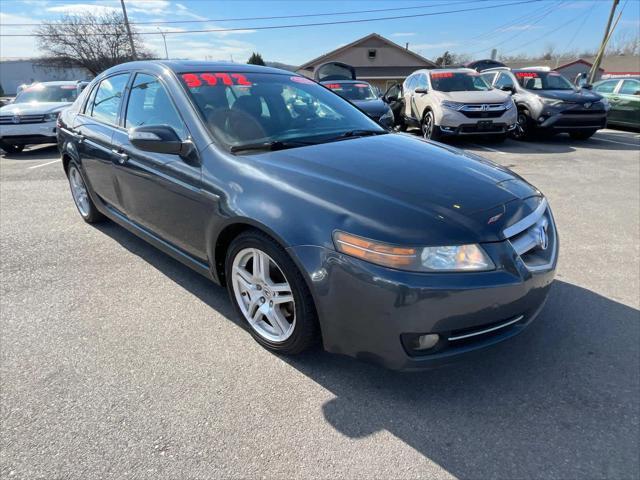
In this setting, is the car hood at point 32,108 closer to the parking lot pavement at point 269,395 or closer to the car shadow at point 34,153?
the car shadow at point 34,153

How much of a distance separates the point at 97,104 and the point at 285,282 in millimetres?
2874

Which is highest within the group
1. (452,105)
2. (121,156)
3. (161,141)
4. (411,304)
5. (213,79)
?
(213,79)

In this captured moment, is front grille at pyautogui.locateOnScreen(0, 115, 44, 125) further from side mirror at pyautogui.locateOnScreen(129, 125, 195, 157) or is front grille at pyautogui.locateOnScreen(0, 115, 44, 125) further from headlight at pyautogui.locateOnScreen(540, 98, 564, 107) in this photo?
headlight at pyautogui.locateOnScreen(540, 98, 564, 107)

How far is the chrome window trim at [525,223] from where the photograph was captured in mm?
2012

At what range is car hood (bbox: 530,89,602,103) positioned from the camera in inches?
369

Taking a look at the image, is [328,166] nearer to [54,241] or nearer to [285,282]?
[285,282]

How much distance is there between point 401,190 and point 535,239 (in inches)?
30.3

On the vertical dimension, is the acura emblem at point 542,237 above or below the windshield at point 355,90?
above

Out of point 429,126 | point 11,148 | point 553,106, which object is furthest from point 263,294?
point 11,148

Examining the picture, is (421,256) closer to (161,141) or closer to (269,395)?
(269,395)

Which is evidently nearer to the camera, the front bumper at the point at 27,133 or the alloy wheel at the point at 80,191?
the alloy wheel at the point at 80,191

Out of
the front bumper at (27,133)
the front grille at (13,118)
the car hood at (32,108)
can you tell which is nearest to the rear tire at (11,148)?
the front bumper at (27,133)

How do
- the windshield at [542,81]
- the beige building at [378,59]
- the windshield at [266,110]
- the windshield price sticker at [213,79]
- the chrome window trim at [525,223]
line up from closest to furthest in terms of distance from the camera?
the chrome window trim at [525,223]
the windshield at [266,110]
the windshield price sticker at [213,79]
the windshield at [542,81]
the beige building at [378,59]

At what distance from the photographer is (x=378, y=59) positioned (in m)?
41.8
